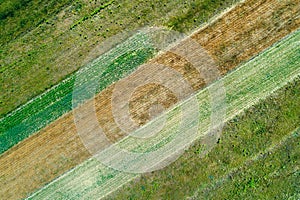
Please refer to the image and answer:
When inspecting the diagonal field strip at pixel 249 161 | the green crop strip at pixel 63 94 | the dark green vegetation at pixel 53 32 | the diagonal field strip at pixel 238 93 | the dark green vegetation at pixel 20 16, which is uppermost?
the dark green vegetation at pixel 20 16

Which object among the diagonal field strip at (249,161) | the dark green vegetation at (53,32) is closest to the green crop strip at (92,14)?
the dark green vegetation at (53,32)

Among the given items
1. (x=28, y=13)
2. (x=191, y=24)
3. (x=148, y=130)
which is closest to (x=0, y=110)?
(x=28, y=13)

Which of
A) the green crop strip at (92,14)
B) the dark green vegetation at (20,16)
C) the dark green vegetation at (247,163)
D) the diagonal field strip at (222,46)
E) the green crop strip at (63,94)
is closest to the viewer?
the dark green vegetation at (247,163)

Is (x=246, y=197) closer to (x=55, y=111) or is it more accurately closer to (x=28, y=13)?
(x=55, y=111)

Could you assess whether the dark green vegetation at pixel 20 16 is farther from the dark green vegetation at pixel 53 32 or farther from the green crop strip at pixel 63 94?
the green crop strip at pixel 63 94

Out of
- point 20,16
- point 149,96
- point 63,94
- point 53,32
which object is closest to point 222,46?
point 149,96

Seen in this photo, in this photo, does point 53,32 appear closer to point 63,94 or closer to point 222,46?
point 63,94
